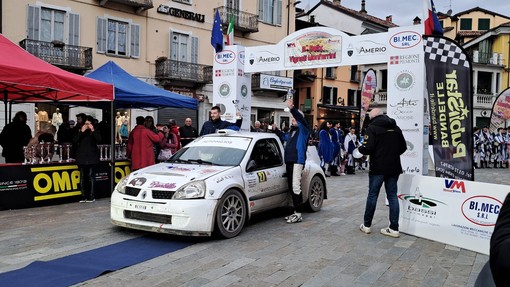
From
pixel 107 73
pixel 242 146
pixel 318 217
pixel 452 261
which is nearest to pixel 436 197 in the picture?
pixel 452 261

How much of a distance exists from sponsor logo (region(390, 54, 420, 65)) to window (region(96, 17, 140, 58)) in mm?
16615

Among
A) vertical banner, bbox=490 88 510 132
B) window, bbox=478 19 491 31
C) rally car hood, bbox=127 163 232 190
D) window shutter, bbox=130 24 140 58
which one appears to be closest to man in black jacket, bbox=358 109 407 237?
rally car hood, bbox=127 163 232 190

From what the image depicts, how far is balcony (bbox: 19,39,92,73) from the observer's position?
19281 millimetres

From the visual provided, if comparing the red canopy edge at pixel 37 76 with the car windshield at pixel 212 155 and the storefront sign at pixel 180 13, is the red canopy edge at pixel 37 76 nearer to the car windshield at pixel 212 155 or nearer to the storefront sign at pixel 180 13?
the car windshield at pixel 212 155

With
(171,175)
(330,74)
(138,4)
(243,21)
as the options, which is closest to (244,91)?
(171,175)

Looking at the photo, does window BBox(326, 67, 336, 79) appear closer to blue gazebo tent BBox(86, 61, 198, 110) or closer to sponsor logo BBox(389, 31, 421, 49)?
blue gazebo tent BBox(86, 61, 198, 110)

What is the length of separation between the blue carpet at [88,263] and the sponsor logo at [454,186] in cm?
390

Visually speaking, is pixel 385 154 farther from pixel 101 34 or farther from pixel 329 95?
pixel 329 95

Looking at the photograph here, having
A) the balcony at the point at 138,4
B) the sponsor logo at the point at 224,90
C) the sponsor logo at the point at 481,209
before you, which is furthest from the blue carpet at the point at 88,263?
the balcony at the point at 138,4

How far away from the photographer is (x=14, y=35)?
758 inches

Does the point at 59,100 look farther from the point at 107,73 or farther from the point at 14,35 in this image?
the point at 14,35

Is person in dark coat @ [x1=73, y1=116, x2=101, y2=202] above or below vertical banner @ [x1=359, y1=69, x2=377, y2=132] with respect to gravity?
below

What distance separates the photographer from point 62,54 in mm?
20141

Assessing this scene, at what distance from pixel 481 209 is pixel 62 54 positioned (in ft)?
61.9
